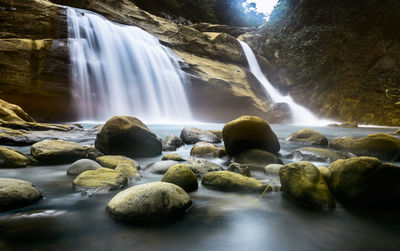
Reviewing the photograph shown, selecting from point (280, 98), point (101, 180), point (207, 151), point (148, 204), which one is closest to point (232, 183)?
point (148, 204)

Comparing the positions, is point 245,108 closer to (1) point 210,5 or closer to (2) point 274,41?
(2) point 274,41

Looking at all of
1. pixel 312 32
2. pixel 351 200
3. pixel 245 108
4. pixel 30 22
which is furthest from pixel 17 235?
pixel 312 32

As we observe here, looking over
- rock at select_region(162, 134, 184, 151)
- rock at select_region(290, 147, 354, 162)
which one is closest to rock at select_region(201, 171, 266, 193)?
rock at select_region(290, 147, 354, 162)

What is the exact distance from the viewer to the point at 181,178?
2.78 metres

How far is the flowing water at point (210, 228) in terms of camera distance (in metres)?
1.68

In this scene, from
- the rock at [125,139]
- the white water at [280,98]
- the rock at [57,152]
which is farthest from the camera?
the white water at [280,98]

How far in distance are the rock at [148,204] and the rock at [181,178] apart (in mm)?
547

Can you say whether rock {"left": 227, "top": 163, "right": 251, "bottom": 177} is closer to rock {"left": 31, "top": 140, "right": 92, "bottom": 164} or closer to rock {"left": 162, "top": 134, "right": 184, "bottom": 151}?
rock {"left": 31, "top": 140, "right": 92, "bottom": 164}

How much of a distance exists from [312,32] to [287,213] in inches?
867

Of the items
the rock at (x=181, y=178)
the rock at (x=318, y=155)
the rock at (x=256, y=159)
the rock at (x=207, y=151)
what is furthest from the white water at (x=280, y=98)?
the rock at (x=181, y=178)

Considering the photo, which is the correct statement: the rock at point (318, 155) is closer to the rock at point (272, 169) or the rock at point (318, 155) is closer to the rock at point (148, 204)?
the rock at point (272, 169)

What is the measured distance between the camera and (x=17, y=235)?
5.55 ft

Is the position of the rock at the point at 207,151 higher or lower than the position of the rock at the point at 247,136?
lower

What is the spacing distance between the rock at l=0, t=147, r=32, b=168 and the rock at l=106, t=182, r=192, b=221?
8.13 ft
